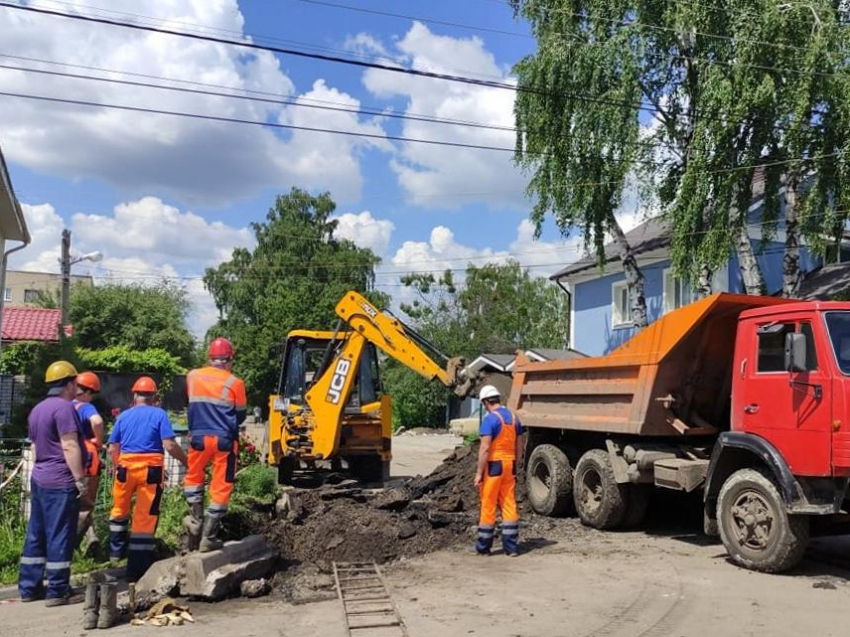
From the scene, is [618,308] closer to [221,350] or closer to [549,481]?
[549,481]

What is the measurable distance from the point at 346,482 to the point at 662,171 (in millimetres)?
9360

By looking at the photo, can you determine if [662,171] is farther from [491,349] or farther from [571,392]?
[491,349]

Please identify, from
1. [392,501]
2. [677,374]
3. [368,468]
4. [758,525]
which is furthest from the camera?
[368,468]

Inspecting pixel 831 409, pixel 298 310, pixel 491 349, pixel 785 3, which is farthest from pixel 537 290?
pixel 831 409

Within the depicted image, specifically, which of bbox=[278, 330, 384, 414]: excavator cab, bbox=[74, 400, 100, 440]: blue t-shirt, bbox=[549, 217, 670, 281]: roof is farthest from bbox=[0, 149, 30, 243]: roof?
bbox=[549, 217, 670, 281]: roof

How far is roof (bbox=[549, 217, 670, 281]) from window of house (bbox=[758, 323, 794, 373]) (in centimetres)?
1039

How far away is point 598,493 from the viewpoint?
10156 mm

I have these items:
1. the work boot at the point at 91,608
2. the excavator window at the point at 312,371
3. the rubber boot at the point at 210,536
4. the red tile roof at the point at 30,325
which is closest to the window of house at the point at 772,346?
the rubber boot at the point at 210,536

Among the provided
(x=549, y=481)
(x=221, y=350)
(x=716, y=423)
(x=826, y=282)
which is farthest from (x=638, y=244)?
(x=221, y=350)

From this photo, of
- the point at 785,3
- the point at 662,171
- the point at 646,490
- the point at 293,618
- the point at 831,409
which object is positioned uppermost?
the point at 785,3

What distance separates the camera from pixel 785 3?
622 inches

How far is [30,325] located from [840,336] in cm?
2214

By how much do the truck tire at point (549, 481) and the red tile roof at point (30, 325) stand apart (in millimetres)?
15655

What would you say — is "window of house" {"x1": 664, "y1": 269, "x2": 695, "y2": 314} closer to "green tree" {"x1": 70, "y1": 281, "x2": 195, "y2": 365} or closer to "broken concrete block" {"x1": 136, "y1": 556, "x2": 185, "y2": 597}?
"broken concrete block" {"x1": 136, "y1": 556, "x2": 185, "y2": 597}
